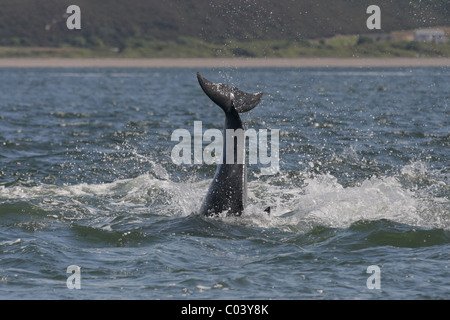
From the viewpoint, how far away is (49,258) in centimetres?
1428

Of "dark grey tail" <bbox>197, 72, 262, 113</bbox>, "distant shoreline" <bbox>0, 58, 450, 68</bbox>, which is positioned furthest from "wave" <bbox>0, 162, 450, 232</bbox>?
"distant shoreline" <bbox>0, 58, 450, 68</bbox>

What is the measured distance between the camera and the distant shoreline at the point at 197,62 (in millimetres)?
141250

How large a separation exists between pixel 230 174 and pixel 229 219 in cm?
97

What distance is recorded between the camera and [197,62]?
15075 centimetres

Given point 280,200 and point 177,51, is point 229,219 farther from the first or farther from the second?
point 177,51

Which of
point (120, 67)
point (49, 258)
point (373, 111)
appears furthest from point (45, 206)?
point (120, 67)

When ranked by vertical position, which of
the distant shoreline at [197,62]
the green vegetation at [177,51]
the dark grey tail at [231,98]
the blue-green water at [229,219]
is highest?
the green vegetation at [177,51]

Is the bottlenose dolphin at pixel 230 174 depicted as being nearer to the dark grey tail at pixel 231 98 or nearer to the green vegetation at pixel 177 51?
the dark grey tail at pixel 231 98

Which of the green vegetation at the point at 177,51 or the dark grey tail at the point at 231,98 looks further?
the green vegetation at the point at 177,51

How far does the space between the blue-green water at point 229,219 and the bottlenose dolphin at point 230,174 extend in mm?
272

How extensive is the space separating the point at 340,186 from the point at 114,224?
246 inches

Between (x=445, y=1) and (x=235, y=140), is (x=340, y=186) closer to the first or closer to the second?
(x=235, y=140)

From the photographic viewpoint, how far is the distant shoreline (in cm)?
14125

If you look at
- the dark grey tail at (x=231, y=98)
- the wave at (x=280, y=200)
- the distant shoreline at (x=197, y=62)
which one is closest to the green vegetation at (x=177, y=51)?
the distant shoreline at (x=197, y=62)
